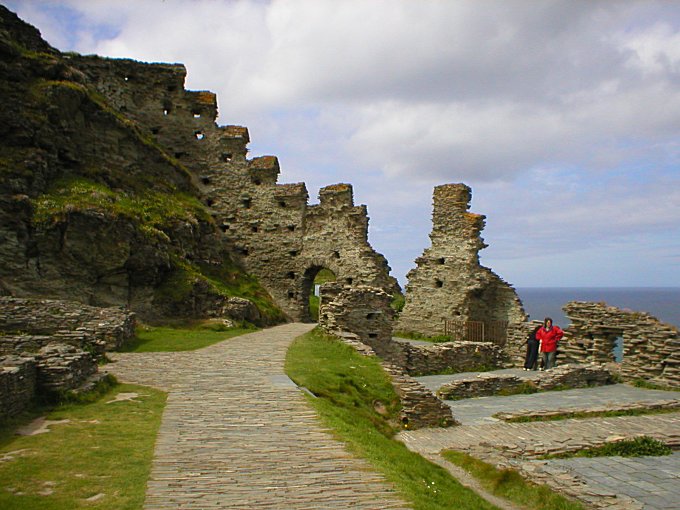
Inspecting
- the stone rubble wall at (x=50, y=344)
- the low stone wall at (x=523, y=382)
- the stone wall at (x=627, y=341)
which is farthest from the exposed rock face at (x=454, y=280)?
the stone rubble wall at (x=50, y=344)

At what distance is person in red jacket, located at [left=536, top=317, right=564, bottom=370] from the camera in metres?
21.7

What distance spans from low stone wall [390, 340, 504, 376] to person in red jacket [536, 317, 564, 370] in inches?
86.6

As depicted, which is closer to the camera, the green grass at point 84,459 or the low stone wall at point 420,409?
the green grass at point 84,459

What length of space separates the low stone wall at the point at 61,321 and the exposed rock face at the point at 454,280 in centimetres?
1704

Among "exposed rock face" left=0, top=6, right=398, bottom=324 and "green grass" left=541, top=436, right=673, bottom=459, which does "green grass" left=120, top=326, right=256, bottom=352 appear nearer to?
"exposed rock face" left=0, top=6, right=398, bottom=324

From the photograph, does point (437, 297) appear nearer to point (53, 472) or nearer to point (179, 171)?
point (179, 171)

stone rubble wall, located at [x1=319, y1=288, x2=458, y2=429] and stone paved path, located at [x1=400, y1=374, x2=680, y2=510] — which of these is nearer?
stone paved path, located at [x1=400, y1=374, x2=680, y2=510]

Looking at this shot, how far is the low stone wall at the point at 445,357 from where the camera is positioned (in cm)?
2094

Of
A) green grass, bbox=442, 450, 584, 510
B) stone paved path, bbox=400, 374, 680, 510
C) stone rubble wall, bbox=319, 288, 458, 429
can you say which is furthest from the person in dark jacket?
green grass, bbox=442, 450, 584, 510

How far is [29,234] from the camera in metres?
21.8

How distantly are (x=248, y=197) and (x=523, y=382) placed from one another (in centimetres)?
2182

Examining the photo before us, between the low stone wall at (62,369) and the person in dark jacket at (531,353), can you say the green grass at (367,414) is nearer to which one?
the low stone wall at (62,369)

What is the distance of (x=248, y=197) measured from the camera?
114 feet

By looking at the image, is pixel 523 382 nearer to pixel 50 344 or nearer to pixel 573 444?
pixel 573 444
